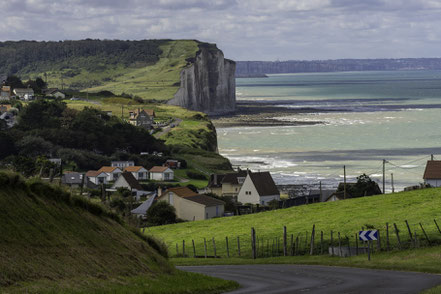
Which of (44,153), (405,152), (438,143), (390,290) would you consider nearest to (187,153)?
(44,153)

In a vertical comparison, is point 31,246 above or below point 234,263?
above

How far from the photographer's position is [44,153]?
10900cm

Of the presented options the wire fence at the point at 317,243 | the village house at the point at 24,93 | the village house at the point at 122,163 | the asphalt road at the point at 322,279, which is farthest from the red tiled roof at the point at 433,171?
the village house at the point at 24,93

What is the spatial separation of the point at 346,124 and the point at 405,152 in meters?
58.9

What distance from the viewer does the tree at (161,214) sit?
2628 inches

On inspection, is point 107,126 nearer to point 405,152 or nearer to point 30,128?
point 30,128

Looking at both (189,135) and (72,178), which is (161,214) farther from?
(189,135)

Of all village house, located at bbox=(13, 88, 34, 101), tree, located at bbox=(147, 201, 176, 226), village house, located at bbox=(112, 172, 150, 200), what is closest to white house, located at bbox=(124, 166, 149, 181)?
village house, located at bbox=(112, 172, 150, 200)

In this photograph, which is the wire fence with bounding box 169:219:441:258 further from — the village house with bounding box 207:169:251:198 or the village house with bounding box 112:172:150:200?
the village house with bounding box 112:172:150:200

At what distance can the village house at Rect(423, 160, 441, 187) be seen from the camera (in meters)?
71.4

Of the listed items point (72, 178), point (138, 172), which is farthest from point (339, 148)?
point (72, 178)

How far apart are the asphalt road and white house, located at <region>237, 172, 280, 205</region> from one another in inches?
1738

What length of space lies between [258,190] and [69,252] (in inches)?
2238

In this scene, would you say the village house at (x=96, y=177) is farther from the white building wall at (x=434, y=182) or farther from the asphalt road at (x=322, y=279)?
the asphalt road at (x=322, y=279)
